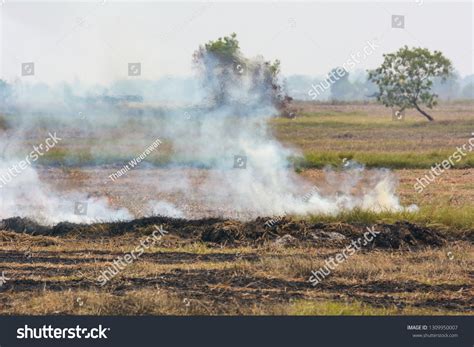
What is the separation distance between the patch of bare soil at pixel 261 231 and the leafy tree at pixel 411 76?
36.1 meters

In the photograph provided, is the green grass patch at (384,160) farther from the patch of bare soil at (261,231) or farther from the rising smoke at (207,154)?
the patch of bare soil at (261,231)

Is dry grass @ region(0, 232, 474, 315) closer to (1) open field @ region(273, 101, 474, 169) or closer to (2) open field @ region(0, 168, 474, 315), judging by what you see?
(2) open field @ region(0, 168, 474, 315)

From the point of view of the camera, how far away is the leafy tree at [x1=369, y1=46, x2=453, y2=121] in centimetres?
4934

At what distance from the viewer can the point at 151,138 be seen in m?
28.0

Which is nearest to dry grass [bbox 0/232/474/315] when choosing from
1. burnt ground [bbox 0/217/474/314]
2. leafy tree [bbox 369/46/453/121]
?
burnt ground [bbox 0/217/474/314]

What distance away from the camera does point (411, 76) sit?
50406 mm

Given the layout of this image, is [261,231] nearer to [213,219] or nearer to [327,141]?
[213,219]

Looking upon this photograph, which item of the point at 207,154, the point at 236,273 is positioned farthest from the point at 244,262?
the point at 207,154

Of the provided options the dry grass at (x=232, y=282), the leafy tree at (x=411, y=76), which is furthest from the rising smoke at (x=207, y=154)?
the leafy tree at (x=411, y=76)

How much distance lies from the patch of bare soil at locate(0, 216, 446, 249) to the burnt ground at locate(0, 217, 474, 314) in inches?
0.8

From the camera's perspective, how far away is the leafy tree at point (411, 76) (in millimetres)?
49344

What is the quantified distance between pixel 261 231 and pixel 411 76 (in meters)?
38.0

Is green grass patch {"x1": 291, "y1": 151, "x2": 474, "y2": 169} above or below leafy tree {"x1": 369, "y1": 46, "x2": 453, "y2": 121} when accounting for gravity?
below
